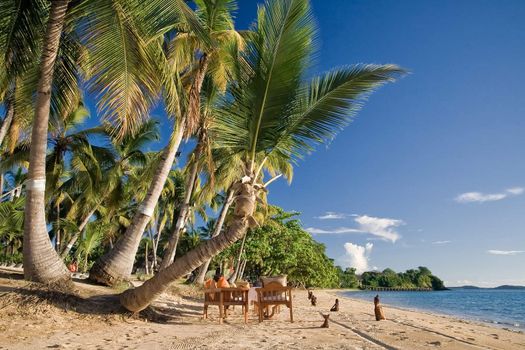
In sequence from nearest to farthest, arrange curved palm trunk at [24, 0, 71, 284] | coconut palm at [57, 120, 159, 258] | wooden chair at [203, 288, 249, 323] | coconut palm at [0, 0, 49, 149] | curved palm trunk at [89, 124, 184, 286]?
curved palm trunk at [24, 0, 71, 284] → coconut palm at [0, 0, 49, 149] → wooden chair at [203, 288, 249, 323] → curved palm trunk at [89, 124, 184, 286] → coconut palm at [57, 120, 159, 258]

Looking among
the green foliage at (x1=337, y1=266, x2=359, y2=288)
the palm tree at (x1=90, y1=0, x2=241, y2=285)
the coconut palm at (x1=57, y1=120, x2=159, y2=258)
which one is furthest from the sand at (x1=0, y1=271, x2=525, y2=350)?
the green foliage at (x1=337, y1=266, x2=359, y2=288)

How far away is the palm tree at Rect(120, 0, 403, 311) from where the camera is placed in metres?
6.05

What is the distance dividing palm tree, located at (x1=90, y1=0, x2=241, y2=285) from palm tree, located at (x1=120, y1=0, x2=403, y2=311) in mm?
1256

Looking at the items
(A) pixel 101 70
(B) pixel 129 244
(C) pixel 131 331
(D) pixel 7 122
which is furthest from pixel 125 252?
(D) pixel 7 122

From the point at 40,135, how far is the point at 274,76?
437cm

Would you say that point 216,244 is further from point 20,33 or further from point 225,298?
point 20,33

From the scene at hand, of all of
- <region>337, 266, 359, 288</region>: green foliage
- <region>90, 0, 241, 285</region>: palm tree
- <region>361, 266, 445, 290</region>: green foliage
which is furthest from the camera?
<region>361, 266, 445, 290</region>: green foliage

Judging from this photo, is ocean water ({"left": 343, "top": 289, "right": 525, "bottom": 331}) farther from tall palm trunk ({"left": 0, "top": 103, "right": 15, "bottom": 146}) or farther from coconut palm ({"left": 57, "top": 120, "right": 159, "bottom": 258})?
tall palm trunk ({"left": 0, "top": 103, "right": 15, "bottom": 146})

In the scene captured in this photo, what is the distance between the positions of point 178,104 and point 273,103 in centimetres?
214

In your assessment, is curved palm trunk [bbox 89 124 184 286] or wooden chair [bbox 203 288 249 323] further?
curved palm trunk [bbox 89 124 184 286]

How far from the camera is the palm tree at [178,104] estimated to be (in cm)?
769

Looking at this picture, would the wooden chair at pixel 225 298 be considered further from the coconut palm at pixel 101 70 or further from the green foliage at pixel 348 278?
the green foliage at pixel 348 278

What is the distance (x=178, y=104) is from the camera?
745 centimetres

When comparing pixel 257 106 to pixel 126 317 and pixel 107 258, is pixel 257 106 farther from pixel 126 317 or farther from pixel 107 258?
pixel 107 258
